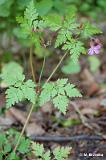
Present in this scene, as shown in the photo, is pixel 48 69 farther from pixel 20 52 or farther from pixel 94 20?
pixel 94 20

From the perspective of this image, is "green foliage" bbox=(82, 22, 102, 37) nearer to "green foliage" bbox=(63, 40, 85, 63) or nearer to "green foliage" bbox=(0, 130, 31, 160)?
"green foliage" bbox=(63, 40, 85, 63)

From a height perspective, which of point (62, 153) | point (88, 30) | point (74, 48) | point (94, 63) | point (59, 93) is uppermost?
point (94, 63)

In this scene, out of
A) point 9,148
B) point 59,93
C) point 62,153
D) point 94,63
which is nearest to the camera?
point 59,93

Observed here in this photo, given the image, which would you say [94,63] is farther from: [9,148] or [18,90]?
[18,90]

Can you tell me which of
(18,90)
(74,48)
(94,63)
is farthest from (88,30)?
(94,63)

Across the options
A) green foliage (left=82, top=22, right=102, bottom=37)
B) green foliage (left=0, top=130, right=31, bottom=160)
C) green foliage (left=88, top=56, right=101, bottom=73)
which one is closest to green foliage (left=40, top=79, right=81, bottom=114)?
green foliage (left=82, top=22, right=102, bottom=37)

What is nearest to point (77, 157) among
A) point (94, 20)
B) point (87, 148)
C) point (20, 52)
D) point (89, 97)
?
point (87, 148)

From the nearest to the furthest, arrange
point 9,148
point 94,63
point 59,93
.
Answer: point 59,93
point 9,148
point 94,63

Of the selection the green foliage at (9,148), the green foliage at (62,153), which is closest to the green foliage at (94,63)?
the green foliage at (9,148)
